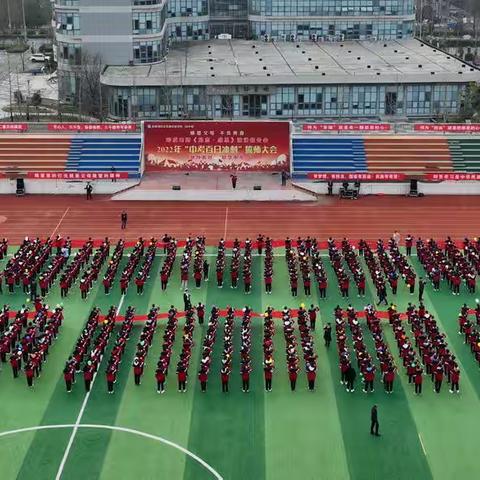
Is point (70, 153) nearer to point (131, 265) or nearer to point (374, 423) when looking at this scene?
point (131, 265)

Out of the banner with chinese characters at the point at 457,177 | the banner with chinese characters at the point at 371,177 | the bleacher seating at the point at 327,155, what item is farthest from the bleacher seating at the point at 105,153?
the banner with chinese characters at the point at 457,177

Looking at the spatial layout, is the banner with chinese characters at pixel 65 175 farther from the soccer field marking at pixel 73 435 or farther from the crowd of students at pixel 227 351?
the soccer field marking at pixel 73 435

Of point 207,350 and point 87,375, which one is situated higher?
point 207,350

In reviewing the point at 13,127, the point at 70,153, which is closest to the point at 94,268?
the point at 70,153

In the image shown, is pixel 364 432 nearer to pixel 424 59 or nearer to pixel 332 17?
pixel 424 59

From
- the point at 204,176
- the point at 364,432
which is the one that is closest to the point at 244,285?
the point at 364,432

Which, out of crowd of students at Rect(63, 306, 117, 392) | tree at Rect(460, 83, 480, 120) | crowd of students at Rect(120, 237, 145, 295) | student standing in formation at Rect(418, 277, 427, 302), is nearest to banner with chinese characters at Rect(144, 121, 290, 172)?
crowd of students at Rect(120, 237, 145, 295)
